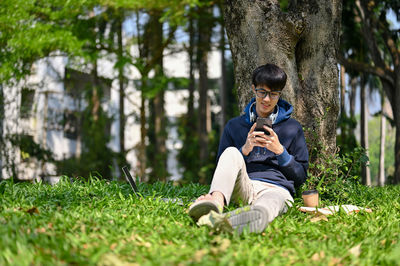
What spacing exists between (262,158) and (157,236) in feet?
5.20

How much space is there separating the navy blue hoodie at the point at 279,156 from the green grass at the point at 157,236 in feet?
1.11

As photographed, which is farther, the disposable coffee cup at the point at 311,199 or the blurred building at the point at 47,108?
the blurred building at the point at 47,108

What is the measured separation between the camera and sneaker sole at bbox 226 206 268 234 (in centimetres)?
315

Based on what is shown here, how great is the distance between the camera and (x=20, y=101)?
12.4 metres

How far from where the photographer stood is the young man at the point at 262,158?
357 centimetres

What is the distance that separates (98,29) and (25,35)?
378 cm

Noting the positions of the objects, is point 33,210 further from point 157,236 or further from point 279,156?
point 279,156

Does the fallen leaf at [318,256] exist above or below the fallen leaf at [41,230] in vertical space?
below

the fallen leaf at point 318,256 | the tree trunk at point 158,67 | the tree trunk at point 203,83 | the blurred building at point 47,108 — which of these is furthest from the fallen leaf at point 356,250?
the tree trunk at point 203,83

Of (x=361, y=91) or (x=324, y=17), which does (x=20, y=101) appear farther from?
(x=361, y=91)

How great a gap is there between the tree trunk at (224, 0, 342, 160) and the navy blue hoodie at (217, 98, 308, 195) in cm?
94

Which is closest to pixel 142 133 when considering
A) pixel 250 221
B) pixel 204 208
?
pixel 204 208

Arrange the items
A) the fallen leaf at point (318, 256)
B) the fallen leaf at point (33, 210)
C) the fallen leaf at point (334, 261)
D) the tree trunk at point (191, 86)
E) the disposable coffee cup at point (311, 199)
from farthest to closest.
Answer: the tree trunk at point (191, 86)
the disposable coffee cup at point (311, 199)
the fallen leaf at point (33, 210)
the fallen leaf at point (318, 256)
the fallen leaf at point (334, 261)

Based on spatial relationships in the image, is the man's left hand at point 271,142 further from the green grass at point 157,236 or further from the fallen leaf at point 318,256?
the fallen leaf at point 318,256
